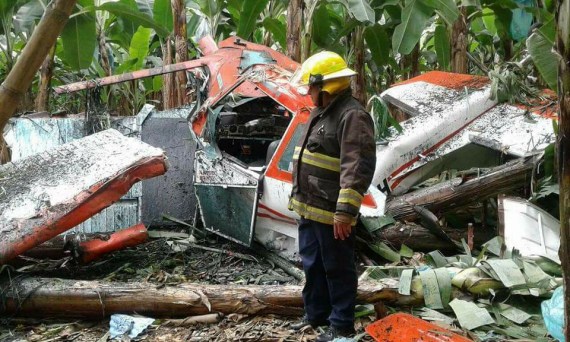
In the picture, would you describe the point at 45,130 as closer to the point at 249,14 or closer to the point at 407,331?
the point at 249,14

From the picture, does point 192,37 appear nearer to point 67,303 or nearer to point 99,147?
point 99,147

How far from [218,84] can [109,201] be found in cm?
207

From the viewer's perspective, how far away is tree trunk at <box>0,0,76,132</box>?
3.17ft

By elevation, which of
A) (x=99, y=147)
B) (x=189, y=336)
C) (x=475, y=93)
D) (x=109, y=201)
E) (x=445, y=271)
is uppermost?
(x=475, y=93)

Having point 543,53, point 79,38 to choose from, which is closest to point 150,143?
point 79,38

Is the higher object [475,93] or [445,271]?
[475,93]

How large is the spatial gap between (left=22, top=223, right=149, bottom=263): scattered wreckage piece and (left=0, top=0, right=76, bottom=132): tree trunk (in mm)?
4297

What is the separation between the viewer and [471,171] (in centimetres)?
543

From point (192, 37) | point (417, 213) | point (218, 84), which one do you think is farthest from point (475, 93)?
point (192, 37)

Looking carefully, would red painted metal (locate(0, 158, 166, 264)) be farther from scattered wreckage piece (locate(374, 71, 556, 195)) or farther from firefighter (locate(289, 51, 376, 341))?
scattered wreckage piece (locate(374, 71, 556, 195))

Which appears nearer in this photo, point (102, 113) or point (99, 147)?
point (99, 147)

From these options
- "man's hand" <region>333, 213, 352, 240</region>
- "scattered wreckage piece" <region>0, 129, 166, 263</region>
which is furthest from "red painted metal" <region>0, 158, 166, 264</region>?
"man's hand" <region>333, 213, 352, 240</region>

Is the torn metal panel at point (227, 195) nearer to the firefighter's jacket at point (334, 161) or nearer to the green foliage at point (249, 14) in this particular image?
the firefighter's jacket at point (334, 161)

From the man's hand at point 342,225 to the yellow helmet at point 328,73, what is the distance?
792 millimetres
